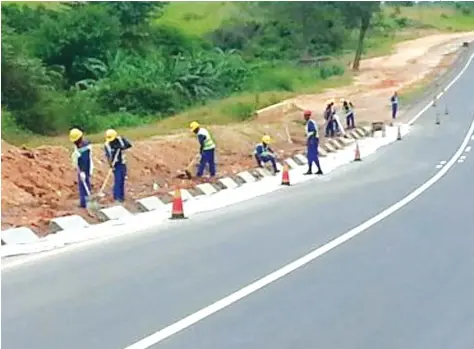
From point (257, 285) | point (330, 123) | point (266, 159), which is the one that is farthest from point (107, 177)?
point (330, 123)

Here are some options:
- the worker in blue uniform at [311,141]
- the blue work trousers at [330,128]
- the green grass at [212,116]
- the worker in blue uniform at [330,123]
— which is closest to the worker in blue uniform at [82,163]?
the worker in blue uniform at [311,141]

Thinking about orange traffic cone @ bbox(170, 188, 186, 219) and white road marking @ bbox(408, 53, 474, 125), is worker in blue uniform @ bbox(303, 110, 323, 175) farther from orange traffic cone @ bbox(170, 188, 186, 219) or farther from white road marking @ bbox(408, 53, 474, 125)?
white road marking @ bbox(408, 53, 474, 125)

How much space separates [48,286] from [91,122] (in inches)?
1408

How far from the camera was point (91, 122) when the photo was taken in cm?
4894

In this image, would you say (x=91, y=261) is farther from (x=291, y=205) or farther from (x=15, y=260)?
(x=291, y=205)

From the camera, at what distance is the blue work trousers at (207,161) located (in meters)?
30.2

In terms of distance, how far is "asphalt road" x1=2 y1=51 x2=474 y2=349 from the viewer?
34.6 feet

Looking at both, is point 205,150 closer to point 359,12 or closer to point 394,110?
point 394,110

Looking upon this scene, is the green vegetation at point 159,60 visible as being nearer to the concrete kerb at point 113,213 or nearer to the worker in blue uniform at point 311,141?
the worker in blue uniform at point 311,141

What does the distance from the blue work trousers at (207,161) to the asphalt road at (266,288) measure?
19.7 ft

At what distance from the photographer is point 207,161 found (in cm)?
3067

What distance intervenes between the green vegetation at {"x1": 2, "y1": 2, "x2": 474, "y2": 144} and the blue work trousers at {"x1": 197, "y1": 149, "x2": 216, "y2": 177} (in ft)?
30.0

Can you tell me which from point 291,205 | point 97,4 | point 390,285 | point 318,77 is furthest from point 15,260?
point 318,77

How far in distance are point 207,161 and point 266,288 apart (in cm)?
1749
